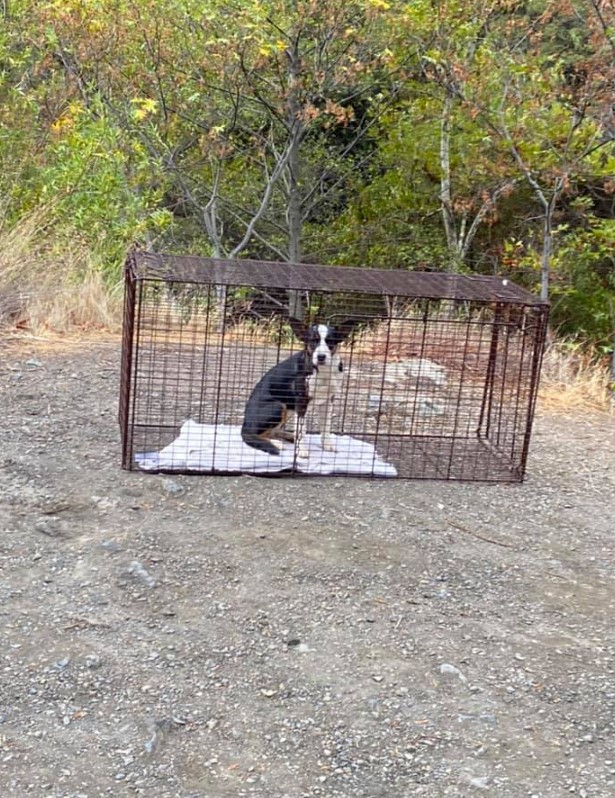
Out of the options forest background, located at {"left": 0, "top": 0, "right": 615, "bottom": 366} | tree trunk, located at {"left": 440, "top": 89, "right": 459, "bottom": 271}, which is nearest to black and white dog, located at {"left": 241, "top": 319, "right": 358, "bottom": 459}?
forest background, located at {"left": 0, "top": 0, "right": 615, "bottom": 366}

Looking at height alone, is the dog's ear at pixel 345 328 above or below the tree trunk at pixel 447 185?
below

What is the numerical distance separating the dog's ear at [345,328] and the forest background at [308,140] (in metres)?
3.16

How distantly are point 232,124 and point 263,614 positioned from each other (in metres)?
7.33

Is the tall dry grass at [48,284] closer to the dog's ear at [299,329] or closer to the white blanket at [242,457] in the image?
the white blanket at [242,457]

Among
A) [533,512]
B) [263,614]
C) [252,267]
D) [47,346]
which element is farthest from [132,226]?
[263,614]

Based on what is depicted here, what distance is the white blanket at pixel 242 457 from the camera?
13.6 feet

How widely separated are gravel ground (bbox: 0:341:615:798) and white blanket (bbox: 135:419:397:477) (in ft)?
0.42

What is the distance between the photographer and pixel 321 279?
4.33 meters

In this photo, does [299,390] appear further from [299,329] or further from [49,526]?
[49,526]

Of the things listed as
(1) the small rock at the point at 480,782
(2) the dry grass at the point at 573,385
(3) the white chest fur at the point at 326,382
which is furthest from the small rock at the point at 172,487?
(2) the dry grass at the point at 573,385

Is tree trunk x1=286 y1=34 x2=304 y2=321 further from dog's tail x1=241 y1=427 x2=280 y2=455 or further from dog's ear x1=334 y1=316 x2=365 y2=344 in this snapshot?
dog's tail x1=241 y1=427 x2=280 y2=455

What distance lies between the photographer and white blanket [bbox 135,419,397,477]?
163 inches

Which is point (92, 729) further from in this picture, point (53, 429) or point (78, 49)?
point (78, 49)

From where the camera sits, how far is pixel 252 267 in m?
4.53
